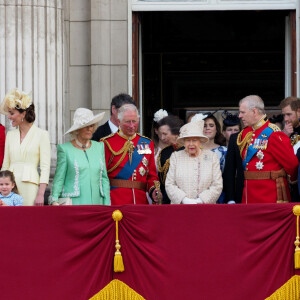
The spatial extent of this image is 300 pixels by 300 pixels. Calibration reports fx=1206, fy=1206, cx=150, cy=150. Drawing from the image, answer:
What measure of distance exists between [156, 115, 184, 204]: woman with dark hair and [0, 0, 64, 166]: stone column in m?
Answer: 2.05

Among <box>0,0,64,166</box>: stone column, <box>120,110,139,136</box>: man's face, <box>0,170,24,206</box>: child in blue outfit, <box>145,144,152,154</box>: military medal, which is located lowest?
<box>0,170,24,206</box>: child in blue outfit

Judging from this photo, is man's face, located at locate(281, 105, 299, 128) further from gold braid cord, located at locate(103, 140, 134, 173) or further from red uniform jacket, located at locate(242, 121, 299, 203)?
gold braid cord, located at locate(103, 140, 134, 173)

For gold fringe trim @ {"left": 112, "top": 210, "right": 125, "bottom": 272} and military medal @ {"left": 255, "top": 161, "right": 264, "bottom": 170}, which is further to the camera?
military medal @ {"left": 255, "top": 161, "right": 264, "bottom": 170}

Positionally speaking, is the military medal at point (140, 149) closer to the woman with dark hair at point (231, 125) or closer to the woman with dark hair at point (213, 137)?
the woman with dark hair at point (213, 137)

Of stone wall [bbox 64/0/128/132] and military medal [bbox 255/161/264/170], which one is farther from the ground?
stone wall [bbox 64/0/128/132]

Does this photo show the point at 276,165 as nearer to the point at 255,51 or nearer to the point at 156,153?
the point at 156,153

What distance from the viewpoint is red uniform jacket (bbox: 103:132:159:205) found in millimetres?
12602

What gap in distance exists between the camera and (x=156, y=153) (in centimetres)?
1343

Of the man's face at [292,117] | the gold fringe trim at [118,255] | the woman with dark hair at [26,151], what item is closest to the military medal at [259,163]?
the man's face at [292,117]

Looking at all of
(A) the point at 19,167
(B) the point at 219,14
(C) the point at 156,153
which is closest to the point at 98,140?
(C) the point at 156,153

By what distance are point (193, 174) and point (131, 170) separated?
0.79 meters

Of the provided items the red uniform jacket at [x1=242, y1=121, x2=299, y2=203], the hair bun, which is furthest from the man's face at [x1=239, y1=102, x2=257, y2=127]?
the hair bun

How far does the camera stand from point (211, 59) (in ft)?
67.1

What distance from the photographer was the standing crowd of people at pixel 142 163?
1212 cm
